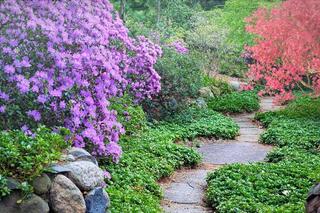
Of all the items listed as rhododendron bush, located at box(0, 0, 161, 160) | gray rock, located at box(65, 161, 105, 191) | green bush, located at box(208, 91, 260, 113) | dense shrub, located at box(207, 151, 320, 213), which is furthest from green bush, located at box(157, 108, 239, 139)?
gray rock, located at box(65, 161, 105, 191)

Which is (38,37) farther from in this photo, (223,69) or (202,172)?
(223,69)

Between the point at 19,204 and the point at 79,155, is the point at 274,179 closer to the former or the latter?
the point at 79,155

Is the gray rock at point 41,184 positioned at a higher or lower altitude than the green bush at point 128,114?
higher

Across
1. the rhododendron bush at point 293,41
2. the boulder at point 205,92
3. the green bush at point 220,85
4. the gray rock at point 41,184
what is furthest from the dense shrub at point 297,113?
the gray rock at point 41,184

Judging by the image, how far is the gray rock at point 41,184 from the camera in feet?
14.6

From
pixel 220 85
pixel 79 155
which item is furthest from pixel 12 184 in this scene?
pixel 220 85

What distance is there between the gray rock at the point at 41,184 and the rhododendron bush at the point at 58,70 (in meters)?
0.85

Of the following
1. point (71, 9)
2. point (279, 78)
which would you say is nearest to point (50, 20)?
point (71, 9)

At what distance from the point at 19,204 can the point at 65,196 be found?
1.43 feet

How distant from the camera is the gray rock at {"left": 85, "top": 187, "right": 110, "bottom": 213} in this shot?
485 cm

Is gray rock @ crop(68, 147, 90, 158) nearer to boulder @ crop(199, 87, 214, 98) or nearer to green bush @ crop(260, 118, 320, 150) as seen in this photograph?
green bush @ crop(260, 118, 320, 150)

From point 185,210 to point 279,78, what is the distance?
612 cm

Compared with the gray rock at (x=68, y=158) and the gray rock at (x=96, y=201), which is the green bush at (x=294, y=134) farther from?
the gray rock at (x=68, y=158)

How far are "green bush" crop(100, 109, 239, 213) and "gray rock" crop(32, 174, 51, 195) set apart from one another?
1066mm
